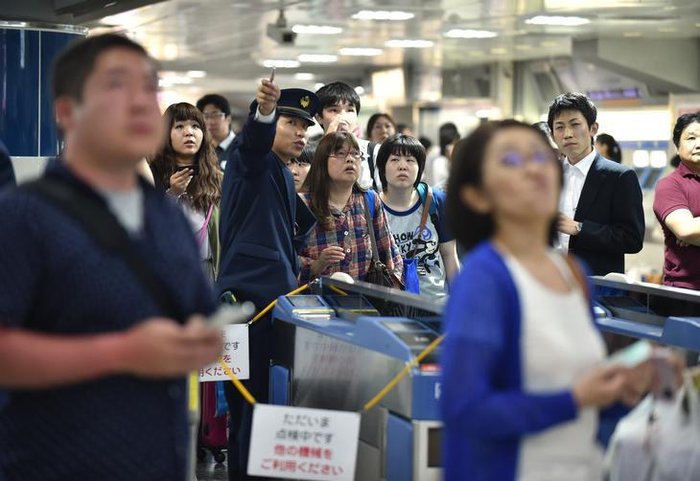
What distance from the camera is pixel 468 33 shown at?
15305mm

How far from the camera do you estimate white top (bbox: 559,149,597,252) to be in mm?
5715

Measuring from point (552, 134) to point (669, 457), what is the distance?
3176 millimetres

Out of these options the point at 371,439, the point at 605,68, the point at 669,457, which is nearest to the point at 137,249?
the point at 669,457

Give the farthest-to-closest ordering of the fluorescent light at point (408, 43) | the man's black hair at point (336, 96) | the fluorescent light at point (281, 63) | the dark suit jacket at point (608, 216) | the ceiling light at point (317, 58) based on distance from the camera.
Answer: the fluorescent light at point (281, 63) → the ceiling light at point (317, 58) → the fluorescent light at point (408, 43) → the man's black hair at point (336, 96) → the dark suit jacket at point (608, 216)

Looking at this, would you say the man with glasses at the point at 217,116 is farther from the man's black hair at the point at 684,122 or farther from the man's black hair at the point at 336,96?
the man's black hair at the point at 684,122

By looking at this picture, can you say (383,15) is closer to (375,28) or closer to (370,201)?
(375,28)

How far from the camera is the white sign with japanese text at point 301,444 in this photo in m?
3.85

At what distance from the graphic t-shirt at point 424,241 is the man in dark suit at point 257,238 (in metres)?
0.98

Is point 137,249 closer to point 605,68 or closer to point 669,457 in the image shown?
point 669,457

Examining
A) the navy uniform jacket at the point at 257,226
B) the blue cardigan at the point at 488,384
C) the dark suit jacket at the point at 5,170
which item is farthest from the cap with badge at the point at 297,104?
the blue cardigan at the point at 488,384

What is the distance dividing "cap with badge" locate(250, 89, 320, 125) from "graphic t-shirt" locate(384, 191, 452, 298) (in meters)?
0.96

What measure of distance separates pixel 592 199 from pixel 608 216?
11cm

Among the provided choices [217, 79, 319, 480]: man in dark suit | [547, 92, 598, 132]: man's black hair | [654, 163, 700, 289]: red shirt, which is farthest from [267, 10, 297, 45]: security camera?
[217, 79, 319, 480]: man in dark suit

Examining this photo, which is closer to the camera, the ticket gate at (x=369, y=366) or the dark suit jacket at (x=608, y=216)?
the ticket gate at (x=369, y=366)
